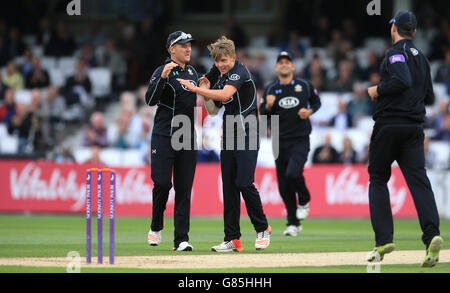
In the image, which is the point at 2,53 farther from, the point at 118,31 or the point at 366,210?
the point at 366,210

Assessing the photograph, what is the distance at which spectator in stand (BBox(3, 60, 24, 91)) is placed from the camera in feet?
80.7

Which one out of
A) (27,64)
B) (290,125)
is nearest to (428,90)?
(290,125)

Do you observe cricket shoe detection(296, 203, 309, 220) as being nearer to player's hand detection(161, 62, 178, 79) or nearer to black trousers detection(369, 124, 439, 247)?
player's hand detection(161, 62, 178, 79)

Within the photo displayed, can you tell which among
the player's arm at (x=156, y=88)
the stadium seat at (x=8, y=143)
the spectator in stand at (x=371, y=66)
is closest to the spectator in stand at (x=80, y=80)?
the stadium seat at (x=8, y=143)

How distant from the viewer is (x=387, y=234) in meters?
9.59

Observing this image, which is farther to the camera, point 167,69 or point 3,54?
point 3,54

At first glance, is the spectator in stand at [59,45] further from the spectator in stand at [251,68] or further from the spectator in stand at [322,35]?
the spectator in stand at [322,35]

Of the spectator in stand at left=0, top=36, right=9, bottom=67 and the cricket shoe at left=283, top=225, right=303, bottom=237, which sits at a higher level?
the spectator in stand at left=0, top=36, right=9, bottom=67

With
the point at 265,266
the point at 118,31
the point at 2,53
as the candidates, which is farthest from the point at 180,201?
the point at 118,31

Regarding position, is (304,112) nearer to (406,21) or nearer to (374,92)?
(374,92)

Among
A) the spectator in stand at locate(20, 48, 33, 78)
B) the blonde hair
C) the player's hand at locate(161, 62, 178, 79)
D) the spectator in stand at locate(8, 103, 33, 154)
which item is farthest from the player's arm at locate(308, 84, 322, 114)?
the spectator in stand at locate(20, 48, 33, 78)

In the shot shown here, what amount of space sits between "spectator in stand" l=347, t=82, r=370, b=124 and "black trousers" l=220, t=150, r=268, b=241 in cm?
1174

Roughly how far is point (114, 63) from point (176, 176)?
1437 cm

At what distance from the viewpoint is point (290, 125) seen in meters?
14.6
